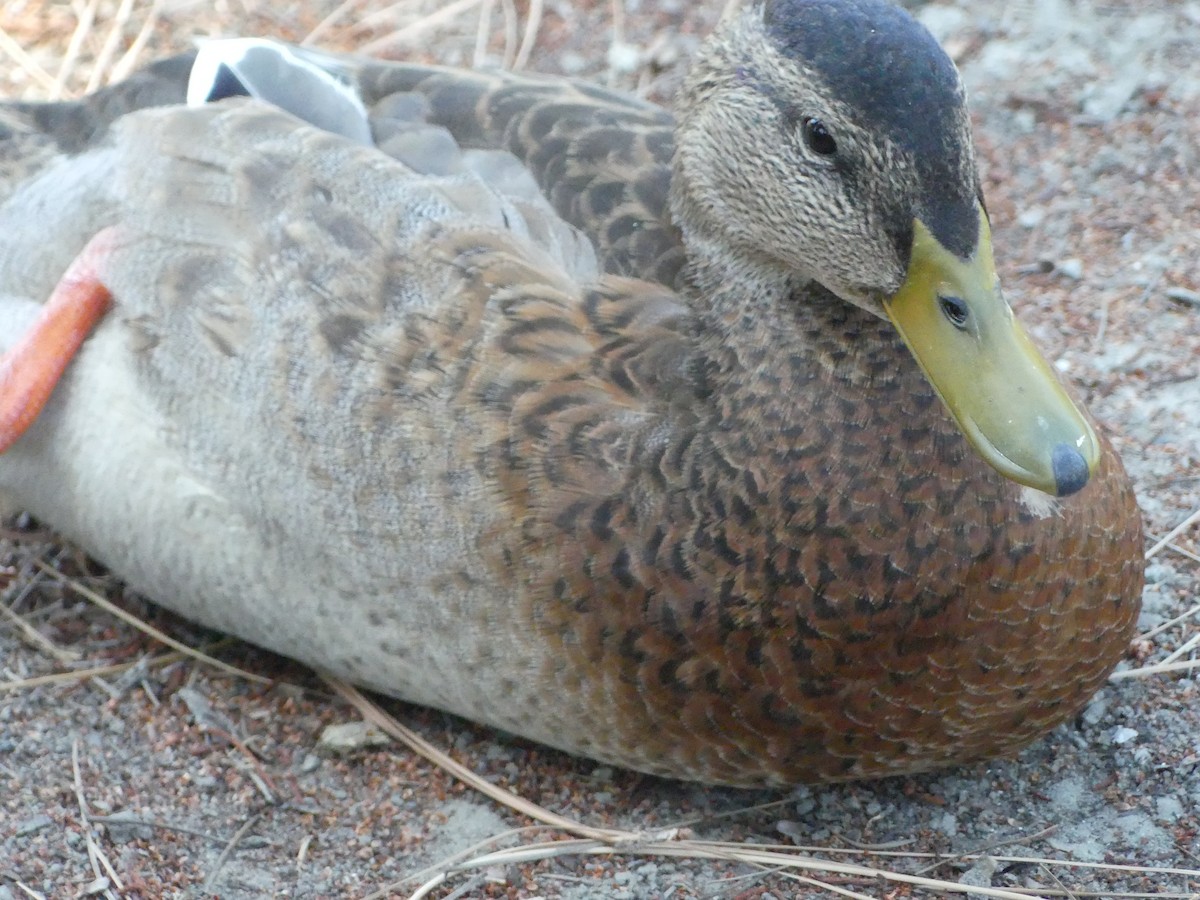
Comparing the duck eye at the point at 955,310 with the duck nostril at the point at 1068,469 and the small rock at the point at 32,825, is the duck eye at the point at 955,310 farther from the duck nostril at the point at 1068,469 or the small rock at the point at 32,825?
the small rock at the point at 32,825

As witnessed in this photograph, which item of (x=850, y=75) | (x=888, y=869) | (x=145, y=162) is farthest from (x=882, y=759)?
(x=145, y=162)

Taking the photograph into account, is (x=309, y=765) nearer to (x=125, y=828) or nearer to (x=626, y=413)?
(x=125, y=828)

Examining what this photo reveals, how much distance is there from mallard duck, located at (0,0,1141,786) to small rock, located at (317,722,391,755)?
129 millimetres

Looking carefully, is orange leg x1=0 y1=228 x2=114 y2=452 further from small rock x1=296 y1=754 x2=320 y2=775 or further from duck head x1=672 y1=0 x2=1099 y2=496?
duck head x1=672 y1=0 x2=1099 y2=496

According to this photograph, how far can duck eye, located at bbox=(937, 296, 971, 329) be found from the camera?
242 cm

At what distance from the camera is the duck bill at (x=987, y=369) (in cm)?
233

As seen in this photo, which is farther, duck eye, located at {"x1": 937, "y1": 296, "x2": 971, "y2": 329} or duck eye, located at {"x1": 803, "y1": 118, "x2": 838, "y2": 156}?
duck eye, located at {"x1": 803, "y1": 118, "x2": 838, "y2": 156}

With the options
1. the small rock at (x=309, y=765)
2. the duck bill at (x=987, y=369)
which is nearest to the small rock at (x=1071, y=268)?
the duck bill at (x=987, y=369)

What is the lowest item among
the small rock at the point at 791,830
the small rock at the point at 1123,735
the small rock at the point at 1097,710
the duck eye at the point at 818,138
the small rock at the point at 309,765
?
the small rock at the point at 309,765

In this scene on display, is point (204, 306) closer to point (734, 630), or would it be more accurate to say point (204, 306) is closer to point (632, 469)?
point (632, 469)

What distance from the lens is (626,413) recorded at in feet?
9.22

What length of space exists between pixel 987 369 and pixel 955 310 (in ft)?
0.33

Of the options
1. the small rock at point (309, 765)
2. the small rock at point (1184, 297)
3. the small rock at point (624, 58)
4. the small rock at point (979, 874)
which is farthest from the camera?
the small rock at point (624, 58)

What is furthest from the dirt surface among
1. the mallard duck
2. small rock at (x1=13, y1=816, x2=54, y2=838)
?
the mallard duck
